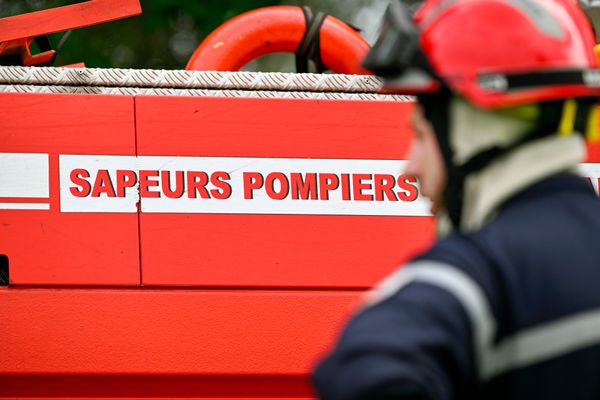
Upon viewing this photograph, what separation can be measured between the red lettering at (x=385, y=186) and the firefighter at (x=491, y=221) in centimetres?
184

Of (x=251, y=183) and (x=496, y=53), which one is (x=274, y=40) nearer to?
(x=251, y=183)

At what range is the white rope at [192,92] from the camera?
10.6 feet

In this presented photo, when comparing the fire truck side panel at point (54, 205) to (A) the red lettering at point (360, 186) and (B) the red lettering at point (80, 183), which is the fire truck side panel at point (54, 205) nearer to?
(B) the red lettering at point (80, 183)

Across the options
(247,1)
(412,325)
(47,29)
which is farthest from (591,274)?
(247,1)

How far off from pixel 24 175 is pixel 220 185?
0.51 m

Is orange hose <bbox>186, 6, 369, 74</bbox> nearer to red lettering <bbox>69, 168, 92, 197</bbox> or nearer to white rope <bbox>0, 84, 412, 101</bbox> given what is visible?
white rope <bbox>0, 84, 412, 101</bbox>

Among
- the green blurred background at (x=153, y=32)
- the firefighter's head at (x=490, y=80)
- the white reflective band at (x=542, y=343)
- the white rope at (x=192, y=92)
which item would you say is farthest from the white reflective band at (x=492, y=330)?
the green blurred background at (x=153, y=32)

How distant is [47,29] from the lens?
369cm

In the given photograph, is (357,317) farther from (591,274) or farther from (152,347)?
(152,347)

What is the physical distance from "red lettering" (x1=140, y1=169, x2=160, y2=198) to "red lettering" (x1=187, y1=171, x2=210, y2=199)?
0.09 metres

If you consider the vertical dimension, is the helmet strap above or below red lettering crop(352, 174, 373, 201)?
above

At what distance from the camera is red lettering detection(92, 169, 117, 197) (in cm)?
316

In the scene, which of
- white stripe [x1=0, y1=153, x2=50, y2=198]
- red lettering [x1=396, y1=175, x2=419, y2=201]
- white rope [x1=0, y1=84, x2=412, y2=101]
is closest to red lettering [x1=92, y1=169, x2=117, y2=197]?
white stripe [x1=0, y1=153, x2=50, y2=198]

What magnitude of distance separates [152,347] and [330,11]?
564 centimetres
